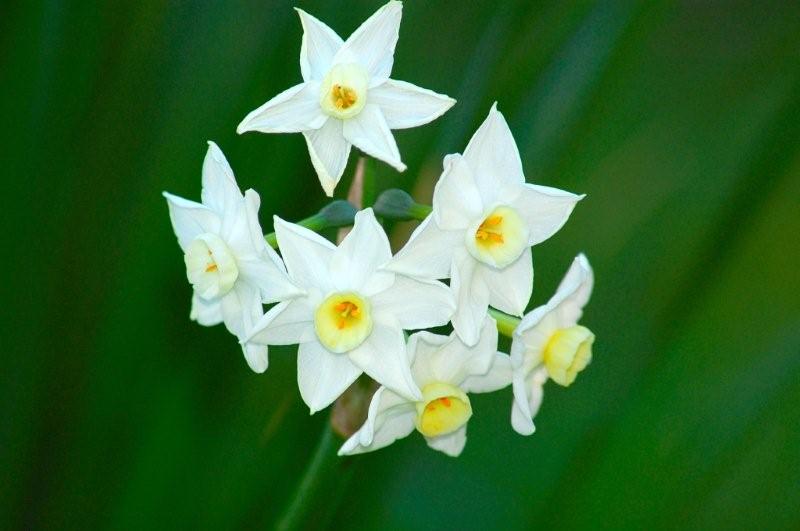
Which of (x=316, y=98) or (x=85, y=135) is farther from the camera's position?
(x=85, y=135)

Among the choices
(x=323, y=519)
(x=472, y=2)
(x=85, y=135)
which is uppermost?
(x=472, y=2)

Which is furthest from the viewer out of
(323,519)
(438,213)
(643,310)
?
(643,310)

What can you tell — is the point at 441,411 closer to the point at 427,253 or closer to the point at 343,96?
the point at 427,253

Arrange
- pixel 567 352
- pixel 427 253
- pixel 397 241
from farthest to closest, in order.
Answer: pixel 397 241 → pixel 567 352 → pixel 427 253

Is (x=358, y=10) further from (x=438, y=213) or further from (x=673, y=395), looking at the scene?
(x=673, y=395)

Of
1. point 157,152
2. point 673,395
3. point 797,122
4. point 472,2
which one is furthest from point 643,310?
point 157,152

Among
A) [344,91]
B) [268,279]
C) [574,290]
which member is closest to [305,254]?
[268,279]

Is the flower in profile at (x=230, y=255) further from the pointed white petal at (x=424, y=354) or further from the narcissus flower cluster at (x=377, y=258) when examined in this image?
the pointed white petal at (x=424, y=354)

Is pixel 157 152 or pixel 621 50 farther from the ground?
pixel 621 50
